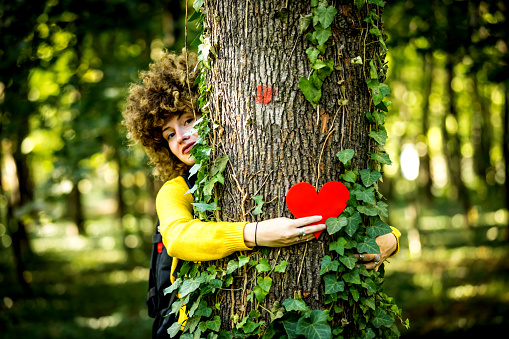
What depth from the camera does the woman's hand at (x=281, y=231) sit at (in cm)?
176

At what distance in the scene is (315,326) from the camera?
68.5 inches

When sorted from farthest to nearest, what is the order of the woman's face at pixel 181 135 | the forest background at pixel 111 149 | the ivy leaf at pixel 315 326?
the forest background at pixel 111 149 → the woman's face at pixel 181 135 → the ivy leaf at pixel 315 326

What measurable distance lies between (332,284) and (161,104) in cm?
141

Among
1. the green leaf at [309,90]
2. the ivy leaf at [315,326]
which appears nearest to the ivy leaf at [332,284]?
A: the ivy leaf at [315,326]

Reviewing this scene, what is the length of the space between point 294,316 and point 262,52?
1206 millimetres

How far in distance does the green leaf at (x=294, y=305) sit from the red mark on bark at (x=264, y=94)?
90cm

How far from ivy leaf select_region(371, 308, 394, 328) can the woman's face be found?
127 cm

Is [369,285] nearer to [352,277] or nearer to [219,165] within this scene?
[352,277]

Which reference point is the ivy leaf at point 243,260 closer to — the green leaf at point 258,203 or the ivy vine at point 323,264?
the ivy vine at point 323,264

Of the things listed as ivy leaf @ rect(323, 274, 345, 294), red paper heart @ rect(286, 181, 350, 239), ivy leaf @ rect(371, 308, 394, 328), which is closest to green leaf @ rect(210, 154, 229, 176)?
red paper heart @ rect(286, 181, 350, 239)

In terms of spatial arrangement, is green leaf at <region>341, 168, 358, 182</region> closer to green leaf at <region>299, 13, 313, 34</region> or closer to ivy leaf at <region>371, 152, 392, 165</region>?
ivy leaf at <region>371, 152, 392, 165</region>

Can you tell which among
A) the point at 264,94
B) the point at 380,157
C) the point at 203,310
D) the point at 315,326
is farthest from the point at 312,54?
the point at 203,310

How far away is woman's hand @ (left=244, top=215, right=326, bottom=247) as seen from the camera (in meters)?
1.76

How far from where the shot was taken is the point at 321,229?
1.79 meters
